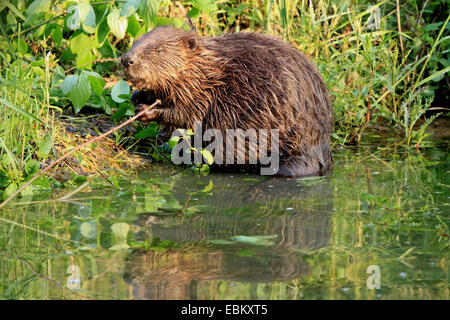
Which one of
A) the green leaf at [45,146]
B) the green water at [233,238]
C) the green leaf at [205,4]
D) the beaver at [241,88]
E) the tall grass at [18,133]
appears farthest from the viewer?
the green leaf at [205,4]

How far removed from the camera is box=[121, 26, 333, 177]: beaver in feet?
12.2

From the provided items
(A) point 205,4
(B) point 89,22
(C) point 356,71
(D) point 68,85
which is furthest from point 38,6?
(C) point 356,71

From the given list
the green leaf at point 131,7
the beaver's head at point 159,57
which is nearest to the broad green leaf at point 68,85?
the beaver's head at point 159,57

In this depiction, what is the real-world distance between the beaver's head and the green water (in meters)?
0.54

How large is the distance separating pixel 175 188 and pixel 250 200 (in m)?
0.44

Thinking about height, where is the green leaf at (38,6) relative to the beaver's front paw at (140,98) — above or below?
above

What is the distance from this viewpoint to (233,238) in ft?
8.43

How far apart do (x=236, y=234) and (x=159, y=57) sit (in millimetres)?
1472

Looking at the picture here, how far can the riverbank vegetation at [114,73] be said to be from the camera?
3.35 m

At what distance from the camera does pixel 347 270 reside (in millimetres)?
2254

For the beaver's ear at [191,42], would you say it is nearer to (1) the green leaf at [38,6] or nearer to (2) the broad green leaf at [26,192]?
(1) the green leaf at [38,6]

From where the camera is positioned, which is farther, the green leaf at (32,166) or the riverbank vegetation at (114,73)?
the riverbank vegetation at (114,73)

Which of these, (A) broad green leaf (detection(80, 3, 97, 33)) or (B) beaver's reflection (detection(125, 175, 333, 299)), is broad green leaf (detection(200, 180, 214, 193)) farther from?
(A) broad green leaf (detection(80, 3, 97, 33))

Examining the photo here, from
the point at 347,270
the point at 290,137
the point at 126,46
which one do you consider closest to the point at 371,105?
the point at 290,137
